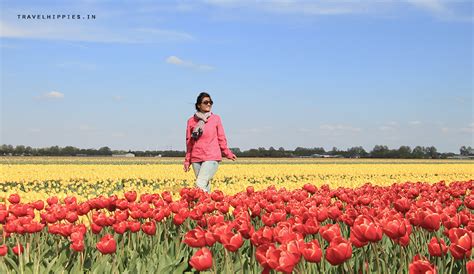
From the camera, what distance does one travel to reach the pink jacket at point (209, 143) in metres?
9.78

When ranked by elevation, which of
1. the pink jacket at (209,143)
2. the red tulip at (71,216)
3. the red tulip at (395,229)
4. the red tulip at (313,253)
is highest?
the pink jacket at (209,143)

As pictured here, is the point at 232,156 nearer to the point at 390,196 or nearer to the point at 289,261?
the point at 390,196

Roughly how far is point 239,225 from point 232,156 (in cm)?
569

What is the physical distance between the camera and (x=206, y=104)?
959 centimetres

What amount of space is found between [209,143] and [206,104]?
0.68 meters

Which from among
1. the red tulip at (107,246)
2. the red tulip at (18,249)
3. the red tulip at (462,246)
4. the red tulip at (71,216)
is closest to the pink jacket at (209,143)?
the red tulip at (71,216)

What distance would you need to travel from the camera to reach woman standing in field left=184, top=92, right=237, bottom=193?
964 cm

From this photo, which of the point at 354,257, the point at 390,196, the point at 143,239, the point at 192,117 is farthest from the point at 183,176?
the point at 354,257

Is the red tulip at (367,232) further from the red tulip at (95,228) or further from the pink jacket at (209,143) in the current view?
the pink jacket at (209,143)

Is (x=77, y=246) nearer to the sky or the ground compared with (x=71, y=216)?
nearer to the ground

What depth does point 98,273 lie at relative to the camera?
13.9ft

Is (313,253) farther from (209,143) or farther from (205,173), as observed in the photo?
(209,143)

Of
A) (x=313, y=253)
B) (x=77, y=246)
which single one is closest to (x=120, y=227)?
(x=77, y=246)

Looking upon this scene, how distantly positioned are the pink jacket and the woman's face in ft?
0.80
